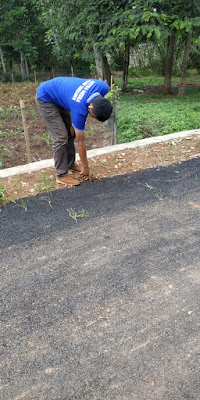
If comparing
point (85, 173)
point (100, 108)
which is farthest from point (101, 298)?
point (85, 173)

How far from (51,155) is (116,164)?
4.85ft

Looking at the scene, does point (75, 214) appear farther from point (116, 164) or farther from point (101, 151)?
point (101, 151)

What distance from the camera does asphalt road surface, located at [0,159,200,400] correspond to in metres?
1.68

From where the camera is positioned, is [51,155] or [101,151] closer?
[101,151]

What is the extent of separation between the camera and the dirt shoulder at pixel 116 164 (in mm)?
3928

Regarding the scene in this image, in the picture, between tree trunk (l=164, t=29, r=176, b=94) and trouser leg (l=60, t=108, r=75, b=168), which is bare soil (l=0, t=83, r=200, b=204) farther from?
tree trunk (l=164, t=29, r=176, b=94)

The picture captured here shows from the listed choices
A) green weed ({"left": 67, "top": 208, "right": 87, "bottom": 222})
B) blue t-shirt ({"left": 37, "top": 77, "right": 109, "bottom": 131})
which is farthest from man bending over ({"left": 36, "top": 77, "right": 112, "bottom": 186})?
green weed ({"left": 67, "top": 208, "right": 87, "bottom": 222})

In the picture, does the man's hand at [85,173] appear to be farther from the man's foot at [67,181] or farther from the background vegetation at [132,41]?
the background vegetation at [132,41]

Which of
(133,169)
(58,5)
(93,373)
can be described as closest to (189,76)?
(58,5)

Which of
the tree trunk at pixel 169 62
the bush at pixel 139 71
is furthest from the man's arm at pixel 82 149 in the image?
the bush at pixel 139 71

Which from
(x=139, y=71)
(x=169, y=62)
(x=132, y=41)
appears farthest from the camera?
(x=139, y=71)

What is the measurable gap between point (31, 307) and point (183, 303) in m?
1.00

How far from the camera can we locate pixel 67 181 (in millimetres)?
3961

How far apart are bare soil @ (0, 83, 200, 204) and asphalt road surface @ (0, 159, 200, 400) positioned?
42 cm
